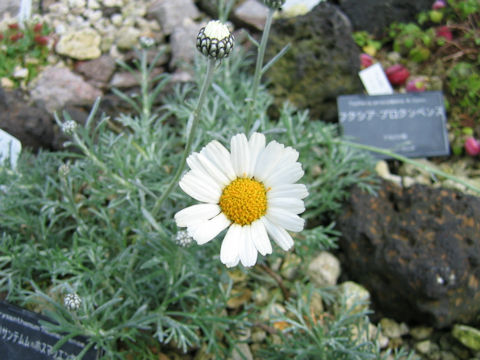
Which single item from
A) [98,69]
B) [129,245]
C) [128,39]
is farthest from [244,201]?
[128,39]

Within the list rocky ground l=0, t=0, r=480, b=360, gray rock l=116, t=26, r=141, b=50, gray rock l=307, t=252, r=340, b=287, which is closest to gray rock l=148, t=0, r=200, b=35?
rocky ground l=0, t=0, r=480, b=360

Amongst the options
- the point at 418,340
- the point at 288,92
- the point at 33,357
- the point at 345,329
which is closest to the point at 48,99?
the point at 288,92

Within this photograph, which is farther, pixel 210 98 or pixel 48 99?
pixel 48 99

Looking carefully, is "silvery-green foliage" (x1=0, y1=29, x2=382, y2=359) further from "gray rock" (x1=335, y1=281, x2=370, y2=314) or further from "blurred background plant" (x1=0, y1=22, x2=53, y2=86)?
"blurred background plant" (x1=0, y1=22, x2=53, y2=86)

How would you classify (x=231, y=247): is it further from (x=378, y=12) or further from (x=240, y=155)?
(x=378, y=12)

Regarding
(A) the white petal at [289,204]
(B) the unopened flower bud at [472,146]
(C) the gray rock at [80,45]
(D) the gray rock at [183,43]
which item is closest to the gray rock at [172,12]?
(D) the gray rock at [183,43]

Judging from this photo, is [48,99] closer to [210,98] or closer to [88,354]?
[210,98]
